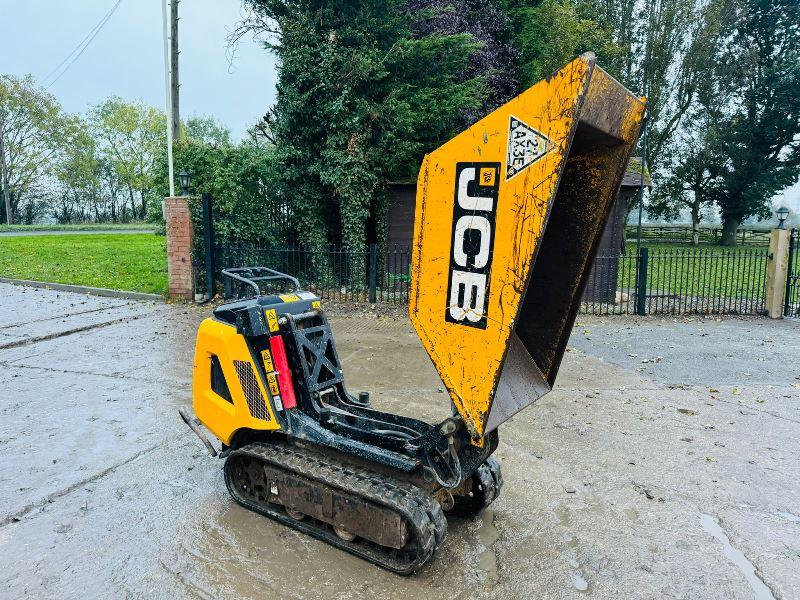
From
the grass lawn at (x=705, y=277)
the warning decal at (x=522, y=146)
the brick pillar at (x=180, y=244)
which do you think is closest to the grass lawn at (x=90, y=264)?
the brick pillar at (x=180, y=244)

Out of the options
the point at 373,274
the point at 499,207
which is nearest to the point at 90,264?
the point at 373,274

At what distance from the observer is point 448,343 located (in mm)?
2879

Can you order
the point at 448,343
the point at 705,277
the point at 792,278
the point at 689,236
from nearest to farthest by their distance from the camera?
the point at 448,343
the point at 792,278
the point at 705,277
the point at 689,236

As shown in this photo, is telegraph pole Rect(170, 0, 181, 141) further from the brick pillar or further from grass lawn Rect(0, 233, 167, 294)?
the brick pillar

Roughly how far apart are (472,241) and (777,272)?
11.5 m

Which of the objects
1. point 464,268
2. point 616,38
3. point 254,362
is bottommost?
point 254,362

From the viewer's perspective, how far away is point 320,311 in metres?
4.20

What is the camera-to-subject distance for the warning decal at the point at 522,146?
2500 millimetres

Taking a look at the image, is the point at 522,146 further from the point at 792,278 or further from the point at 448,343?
the point at 792,278

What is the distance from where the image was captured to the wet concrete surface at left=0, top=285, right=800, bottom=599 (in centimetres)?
323

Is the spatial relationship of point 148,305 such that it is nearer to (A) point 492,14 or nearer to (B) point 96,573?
(B) point 96,573

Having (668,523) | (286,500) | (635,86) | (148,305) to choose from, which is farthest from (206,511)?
(635,86)

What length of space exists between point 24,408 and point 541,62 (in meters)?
19.1

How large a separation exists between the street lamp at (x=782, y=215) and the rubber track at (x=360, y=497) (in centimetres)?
1172
